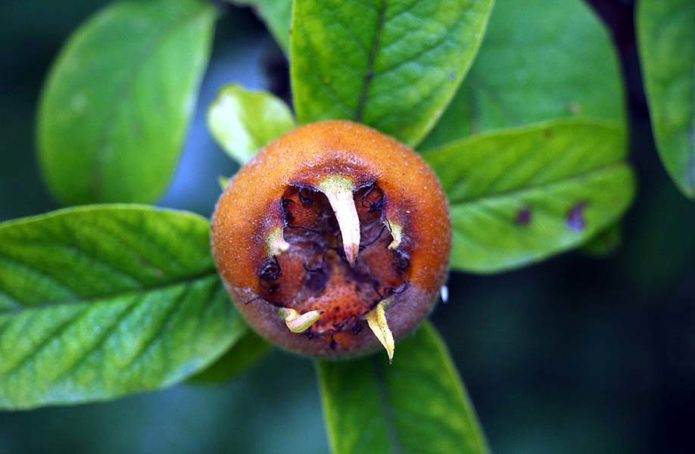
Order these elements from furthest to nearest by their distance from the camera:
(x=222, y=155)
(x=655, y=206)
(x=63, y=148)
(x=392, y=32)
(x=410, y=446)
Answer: (x=222, y=155) < (x=655, y=206) < (x=63, y=148) < (x=410, y=446) < (x=392, y=32)

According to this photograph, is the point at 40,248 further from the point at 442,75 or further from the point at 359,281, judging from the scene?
the point at 442,75

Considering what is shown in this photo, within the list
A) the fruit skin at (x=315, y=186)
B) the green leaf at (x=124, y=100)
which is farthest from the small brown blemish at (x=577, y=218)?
the green leaf at (x=124, y=100)

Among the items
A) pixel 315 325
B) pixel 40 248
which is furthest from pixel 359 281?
pixel 40 248

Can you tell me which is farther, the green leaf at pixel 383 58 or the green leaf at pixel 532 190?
the green leaf at pixel 532 190

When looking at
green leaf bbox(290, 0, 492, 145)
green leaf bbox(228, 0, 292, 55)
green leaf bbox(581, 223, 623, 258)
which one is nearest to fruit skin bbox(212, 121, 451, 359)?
green leaf bbox(290, 0, 492, 145)

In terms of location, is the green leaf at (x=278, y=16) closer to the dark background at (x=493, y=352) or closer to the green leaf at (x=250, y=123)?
the green leaf at (x=250, y=123)

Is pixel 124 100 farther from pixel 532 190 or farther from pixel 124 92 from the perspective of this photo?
pixel 532 190
